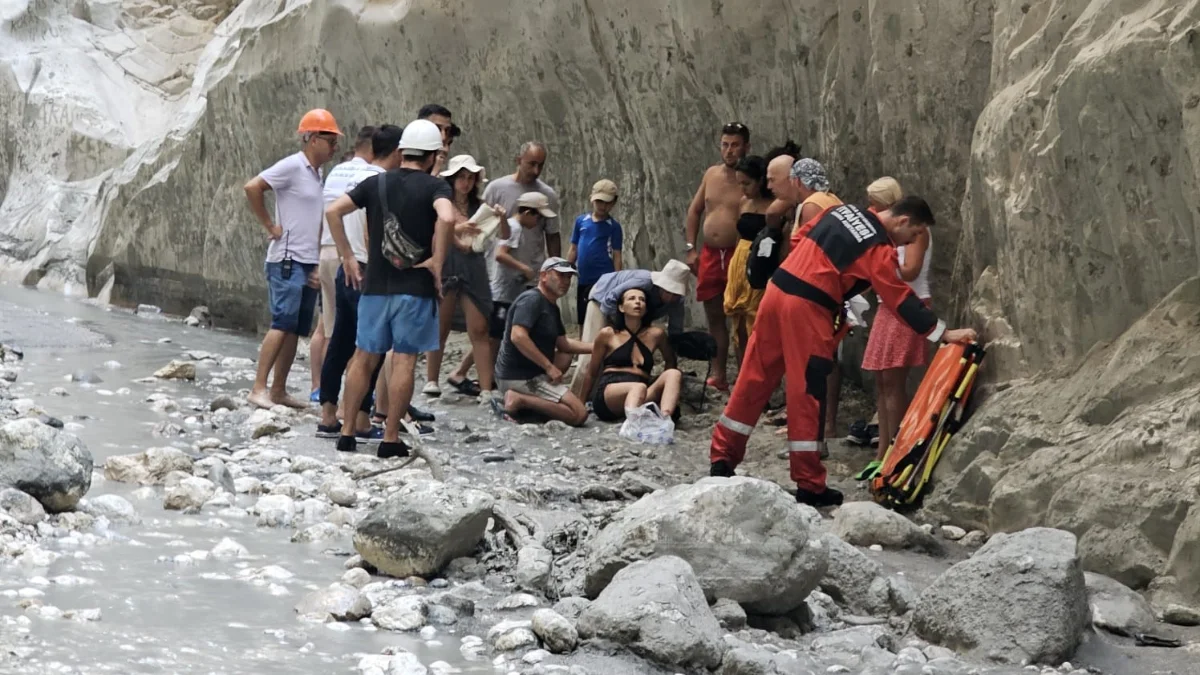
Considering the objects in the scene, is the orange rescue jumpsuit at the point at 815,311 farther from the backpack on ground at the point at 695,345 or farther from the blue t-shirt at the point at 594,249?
the blue t-shirt at the point at 594,249

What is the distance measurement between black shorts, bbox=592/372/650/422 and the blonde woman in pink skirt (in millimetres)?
1978

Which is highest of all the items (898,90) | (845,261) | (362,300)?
(898,90)

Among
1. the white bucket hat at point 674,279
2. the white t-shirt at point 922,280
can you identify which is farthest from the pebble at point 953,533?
the white bucket hat at point 674,279

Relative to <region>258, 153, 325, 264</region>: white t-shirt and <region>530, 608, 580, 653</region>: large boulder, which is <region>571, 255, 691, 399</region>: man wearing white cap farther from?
<region>530, 608, 580, 653</region>: large boulder

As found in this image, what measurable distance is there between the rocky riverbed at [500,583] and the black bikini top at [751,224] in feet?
9.63

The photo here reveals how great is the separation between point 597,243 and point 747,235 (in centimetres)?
145

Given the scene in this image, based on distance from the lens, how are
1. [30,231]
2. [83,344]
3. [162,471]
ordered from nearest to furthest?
[162,471] → [83,344] → [30,231]

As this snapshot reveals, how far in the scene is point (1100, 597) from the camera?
17.4ft

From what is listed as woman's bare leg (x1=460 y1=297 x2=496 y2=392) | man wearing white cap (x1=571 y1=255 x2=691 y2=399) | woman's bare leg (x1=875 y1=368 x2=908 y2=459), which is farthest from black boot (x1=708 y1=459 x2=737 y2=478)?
woman's bare leg (x1=460 y1=297 x2=496 y2=392)

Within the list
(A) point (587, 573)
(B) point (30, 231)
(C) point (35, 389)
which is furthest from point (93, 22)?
(A) point (587, 573)

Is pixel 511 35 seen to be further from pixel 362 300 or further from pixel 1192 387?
pixel 1192 387

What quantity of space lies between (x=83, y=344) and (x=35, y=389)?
3.46m

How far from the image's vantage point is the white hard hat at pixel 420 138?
7.59m

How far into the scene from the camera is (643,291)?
31.4ft
